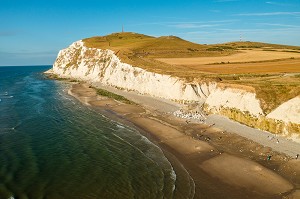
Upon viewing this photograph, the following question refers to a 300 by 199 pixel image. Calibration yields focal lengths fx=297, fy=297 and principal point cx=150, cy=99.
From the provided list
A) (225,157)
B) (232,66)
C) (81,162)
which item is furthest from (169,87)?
(81,162)

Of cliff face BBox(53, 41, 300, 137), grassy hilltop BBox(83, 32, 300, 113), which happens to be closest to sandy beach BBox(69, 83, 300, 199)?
cliff face BBox(53, 41, 300, 137)

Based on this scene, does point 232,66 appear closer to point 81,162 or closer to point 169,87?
point 169,87

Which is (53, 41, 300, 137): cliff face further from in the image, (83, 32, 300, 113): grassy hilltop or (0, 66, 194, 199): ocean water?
(0, 66, 194, 199): ocean water

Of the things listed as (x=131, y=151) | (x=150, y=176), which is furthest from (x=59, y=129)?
(x=150, y=176)

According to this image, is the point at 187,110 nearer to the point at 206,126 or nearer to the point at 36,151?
the point at 206,126

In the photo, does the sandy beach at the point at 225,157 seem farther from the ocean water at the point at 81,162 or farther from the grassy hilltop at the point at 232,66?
the grassy hilltop at the point at 232,66

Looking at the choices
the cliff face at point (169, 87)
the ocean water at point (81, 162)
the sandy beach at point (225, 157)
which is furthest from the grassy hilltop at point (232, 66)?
the ocean water at point (81, 162)

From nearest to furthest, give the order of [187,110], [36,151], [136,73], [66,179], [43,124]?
1. [66,179]
2. [36,151]
3. [43,124]
4. [187,110]
5. [136,73]
